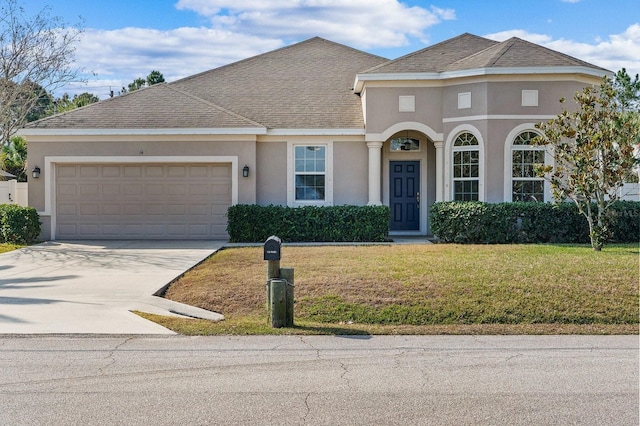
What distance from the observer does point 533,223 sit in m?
17.2

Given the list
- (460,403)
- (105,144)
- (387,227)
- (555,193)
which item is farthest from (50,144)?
(460,403)

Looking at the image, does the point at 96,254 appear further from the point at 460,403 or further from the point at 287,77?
the point at 460,403

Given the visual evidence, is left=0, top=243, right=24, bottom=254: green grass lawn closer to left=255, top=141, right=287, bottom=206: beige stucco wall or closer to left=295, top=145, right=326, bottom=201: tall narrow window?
left=255, top=141, right=287, bottom=206: beige stucco wall

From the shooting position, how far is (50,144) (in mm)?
19484

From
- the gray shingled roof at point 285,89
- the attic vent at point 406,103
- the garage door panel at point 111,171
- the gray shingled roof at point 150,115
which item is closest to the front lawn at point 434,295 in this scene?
the attic vent at point 406,103

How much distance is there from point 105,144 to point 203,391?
583 inches

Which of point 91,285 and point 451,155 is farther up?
point 451,155

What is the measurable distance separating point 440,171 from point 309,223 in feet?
13.4

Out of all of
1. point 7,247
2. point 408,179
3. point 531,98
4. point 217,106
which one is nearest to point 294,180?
point 217,106

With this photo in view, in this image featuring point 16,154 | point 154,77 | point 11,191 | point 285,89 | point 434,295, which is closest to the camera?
point 434,295

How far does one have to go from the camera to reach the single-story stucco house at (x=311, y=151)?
723 inches

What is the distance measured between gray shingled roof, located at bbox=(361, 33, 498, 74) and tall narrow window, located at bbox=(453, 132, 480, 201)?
7.17 feet

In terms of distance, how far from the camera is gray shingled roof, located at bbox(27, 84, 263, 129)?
19391 millimetres

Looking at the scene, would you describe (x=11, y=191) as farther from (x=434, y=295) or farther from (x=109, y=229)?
(x=434, y=295)
